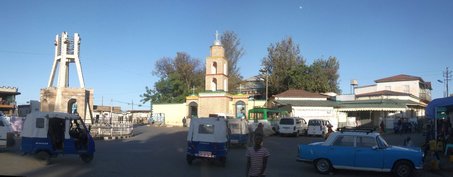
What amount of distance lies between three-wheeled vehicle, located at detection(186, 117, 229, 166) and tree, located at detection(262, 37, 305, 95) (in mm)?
52301

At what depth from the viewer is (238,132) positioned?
2666cm

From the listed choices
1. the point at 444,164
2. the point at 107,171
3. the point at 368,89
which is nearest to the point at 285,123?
the point at 444,164

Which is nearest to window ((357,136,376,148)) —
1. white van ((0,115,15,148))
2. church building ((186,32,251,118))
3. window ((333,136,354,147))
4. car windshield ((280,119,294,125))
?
window ((333,136,354,147))

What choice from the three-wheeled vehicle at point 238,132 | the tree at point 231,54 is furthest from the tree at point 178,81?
the three-wheeled vehicle at point 238,132

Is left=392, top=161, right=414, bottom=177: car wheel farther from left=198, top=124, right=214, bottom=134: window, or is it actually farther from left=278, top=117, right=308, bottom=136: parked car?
left=278, top=117, right=308, bottom=136: parked car

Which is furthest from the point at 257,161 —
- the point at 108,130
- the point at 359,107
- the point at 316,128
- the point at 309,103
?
the point at 359,107

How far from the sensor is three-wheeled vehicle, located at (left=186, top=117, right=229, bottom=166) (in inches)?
647

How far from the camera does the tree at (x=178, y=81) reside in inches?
3140

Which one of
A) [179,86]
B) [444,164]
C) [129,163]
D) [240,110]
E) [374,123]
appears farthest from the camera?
[179,86]

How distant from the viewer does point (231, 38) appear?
78.8 m

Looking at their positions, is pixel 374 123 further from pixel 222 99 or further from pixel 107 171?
pixel 107 171

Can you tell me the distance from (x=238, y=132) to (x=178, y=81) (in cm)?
5386

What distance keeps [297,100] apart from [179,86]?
2972 cm

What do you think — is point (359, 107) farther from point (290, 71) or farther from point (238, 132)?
point (238, 132)
